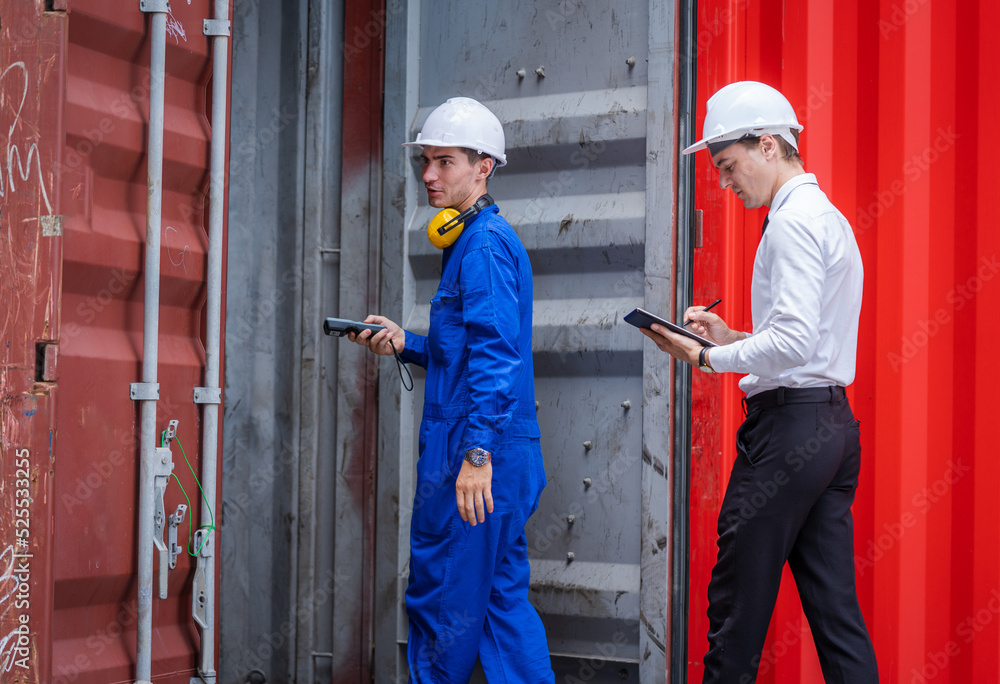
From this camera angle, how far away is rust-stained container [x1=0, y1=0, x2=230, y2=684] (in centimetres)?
208

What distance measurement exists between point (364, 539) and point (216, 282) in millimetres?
1180

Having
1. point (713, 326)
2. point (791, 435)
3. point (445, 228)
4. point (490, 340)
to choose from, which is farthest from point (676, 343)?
point (445, 228)

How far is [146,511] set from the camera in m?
2.28

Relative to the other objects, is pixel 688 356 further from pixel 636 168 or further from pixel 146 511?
pixel 146 511

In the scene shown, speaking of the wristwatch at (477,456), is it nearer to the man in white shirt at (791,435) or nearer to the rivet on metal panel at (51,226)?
the man in white shirt at (791,435)

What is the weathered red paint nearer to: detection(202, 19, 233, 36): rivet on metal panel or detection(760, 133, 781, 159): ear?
detection(202, 19, 233, 36): rivet on metal panel

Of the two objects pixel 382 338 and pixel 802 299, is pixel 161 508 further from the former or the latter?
pixel 802 299

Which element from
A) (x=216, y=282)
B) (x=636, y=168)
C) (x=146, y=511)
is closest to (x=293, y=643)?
(x=146, y=511)

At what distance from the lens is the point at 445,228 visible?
8.66 feet

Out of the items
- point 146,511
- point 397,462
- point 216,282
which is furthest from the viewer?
point 397,462

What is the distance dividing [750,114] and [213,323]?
1573mm

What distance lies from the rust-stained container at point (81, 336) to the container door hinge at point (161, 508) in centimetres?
5

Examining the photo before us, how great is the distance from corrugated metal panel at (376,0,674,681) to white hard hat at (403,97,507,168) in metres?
0.24

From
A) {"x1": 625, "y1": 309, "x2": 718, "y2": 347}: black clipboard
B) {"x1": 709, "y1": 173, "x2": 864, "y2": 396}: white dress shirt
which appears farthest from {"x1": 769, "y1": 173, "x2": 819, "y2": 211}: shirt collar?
{"x1": 625, "y1": 309, "x2": 718, "y2": 347}: black clipboard
